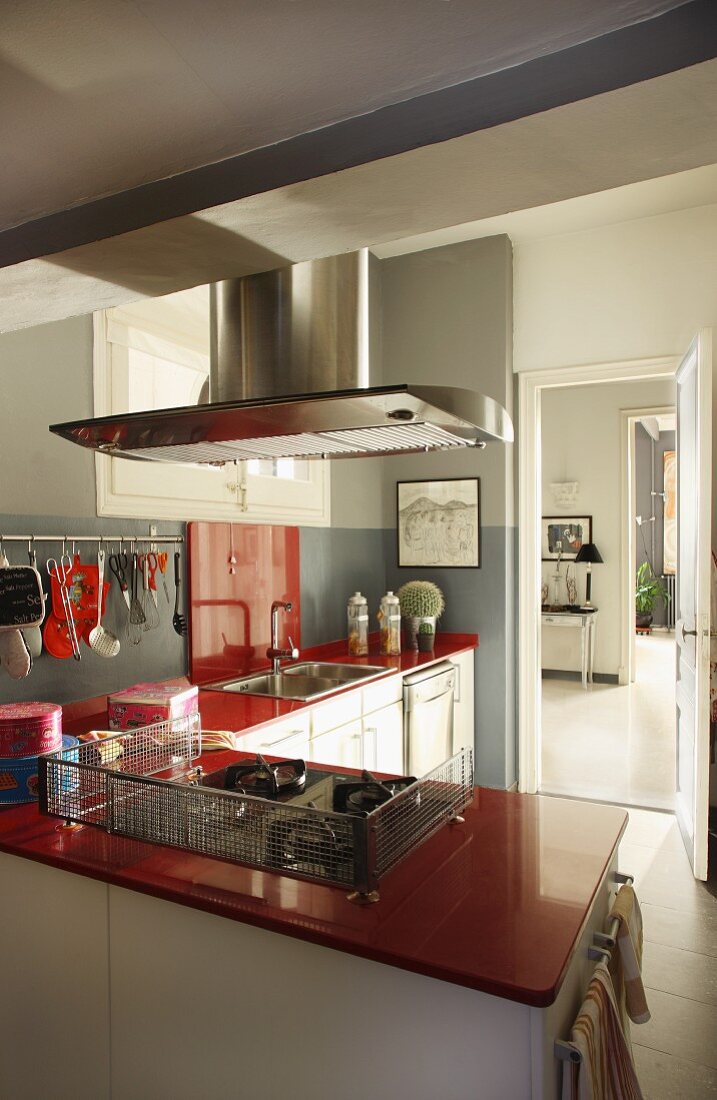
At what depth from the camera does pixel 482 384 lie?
13.6 ft

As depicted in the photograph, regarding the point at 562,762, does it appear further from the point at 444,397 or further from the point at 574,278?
the point at 444,397

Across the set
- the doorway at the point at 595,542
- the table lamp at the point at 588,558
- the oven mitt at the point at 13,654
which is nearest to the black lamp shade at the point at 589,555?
the table lamp at the point at 588,558

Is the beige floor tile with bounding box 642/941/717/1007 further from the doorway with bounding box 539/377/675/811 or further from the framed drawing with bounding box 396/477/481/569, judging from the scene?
the doorway with bounding box 539/377/675/811

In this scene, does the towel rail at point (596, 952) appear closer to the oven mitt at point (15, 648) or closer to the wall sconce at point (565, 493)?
the oven mitt at point (15, 648)

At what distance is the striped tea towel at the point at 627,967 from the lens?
142cm

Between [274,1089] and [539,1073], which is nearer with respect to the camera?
[539,1073]

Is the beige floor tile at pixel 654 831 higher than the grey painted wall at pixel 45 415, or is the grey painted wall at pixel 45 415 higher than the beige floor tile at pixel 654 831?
→ the grey painted wall at pixel 45 415

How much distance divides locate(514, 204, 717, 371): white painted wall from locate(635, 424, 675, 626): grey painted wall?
24.3 ft

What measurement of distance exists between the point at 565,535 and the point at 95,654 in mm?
5885

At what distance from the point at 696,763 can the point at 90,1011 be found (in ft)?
8.42

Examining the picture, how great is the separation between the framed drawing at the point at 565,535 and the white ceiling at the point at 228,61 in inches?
270

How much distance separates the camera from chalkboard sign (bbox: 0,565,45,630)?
6.89 ft

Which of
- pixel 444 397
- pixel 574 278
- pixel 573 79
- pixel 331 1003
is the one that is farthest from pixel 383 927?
pixel 574 278

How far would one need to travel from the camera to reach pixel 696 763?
317 cm
